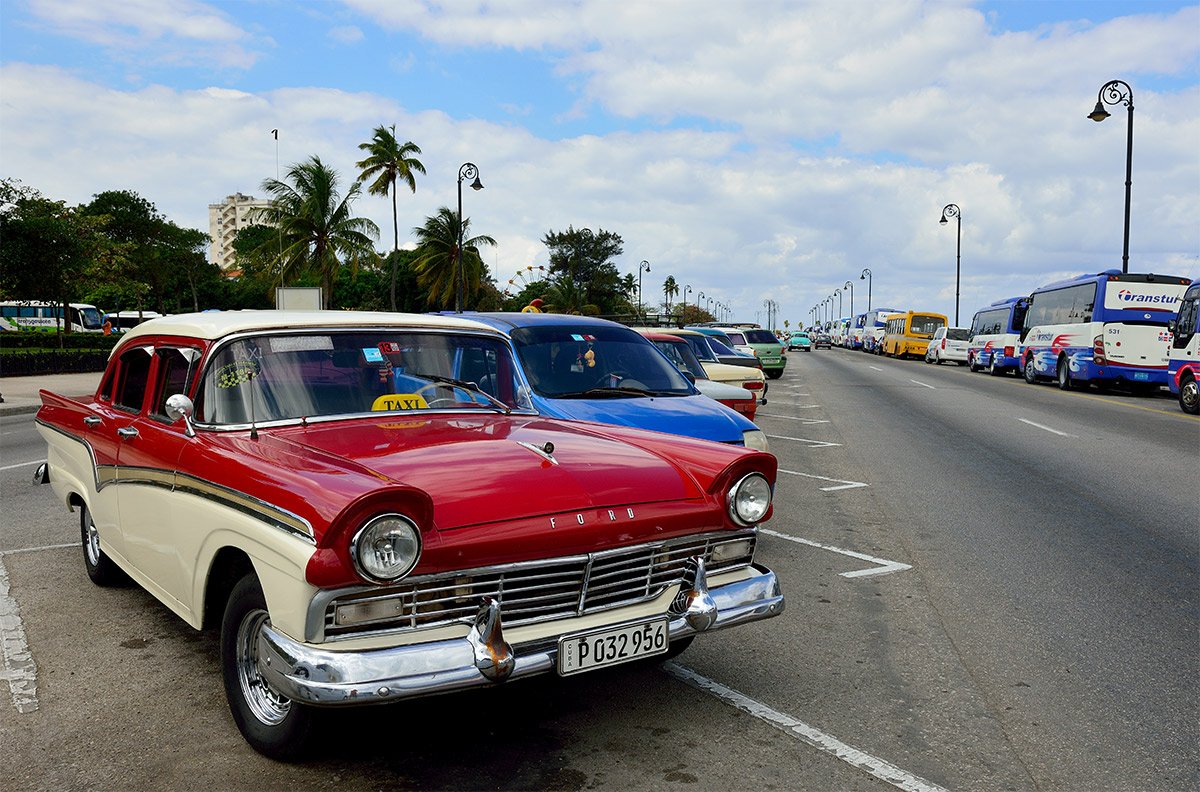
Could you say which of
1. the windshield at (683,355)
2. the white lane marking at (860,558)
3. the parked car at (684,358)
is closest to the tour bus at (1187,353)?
the parked car at (684,358)

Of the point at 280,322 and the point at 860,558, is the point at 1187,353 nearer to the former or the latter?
the point at 860,558

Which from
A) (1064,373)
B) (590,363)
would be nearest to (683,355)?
(590,363)

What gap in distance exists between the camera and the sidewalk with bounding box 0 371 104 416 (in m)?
19.0

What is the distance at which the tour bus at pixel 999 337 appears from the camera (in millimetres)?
37000

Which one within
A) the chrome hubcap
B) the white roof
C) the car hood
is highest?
the white roof

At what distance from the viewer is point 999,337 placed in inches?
1499

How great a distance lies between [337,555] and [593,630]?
966mm

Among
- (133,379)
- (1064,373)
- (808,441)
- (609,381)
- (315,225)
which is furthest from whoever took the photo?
(315,225)

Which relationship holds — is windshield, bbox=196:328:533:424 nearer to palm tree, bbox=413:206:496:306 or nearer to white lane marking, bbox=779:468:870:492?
white lane marking, bbox=779:468:870:492

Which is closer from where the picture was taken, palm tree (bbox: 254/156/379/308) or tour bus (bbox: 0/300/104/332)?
palm tree (bbox: 254/156/379/308)

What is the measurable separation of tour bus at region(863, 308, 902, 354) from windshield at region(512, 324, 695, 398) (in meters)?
60.4

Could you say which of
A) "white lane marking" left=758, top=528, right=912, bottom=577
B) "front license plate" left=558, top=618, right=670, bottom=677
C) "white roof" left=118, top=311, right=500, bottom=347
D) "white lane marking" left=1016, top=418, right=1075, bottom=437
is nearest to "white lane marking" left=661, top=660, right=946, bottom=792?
"front license plate" left=558, top=618, right=670, bottom=677

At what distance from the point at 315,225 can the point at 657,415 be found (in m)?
42.5

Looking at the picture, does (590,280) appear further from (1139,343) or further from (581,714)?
(581,714)
